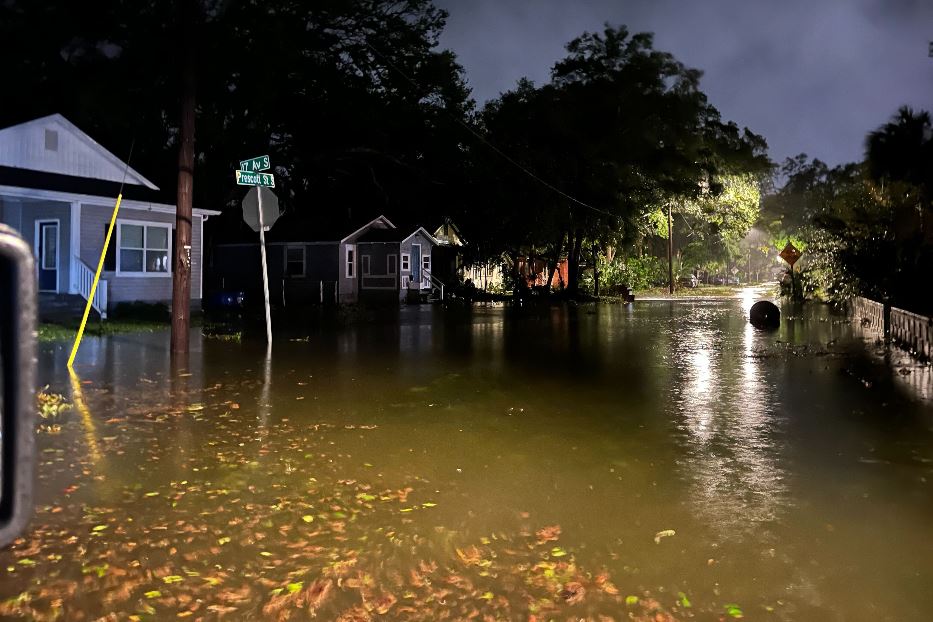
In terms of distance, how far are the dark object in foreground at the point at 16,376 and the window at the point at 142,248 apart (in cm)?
2795

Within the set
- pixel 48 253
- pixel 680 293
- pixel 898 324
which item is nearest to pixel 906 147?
pixel 898 324

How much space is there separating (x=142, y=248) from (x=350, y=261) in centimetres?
1740

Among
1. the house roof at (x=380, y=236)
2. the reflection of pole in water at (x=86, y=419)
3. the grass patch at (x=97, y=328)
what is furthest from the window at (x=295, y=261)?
the reflection of pole in water at (x=86, y=419)

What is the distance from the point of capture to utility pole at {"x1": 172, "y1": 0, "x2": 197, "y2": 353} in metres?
15.6

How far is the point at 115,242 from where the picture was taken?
27266 mm

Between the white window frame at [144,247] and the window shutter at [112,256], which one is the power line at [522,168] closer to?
the white window frame at [144,247]

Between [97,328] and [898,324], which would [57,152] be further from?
[898,324]

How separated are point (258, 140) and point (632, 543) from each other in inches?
1405

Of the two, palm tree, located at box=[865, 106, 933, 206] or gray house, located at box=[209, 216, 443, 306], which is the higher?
palm tree, located at box=[865, 106, 933, 206]

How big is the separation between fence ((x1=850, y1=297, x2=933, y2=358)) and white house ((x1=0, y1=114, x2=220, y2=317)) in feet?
62.0

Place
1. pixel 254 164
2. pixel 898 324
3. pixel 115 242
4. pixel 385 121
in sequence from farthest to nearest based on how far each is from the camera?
pixel 385 121, pixel 115 242, pixel 898 324, pixel 254 164

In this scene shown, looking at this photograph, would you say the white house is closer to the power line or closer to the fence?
the power line

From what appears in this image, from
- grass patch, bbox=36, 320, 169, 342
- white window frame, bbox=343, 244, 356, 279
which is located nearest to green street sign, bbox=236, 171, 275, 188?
grass patch, bbox=36, 320, 169, 342

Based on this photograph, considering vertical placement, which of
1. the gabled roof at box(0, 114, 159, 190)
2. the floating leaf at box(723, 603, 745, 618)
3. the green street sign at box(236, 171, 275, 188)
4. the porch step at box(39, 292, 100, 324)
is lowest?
the floating leaf at box(723, 603, 745, 618)
